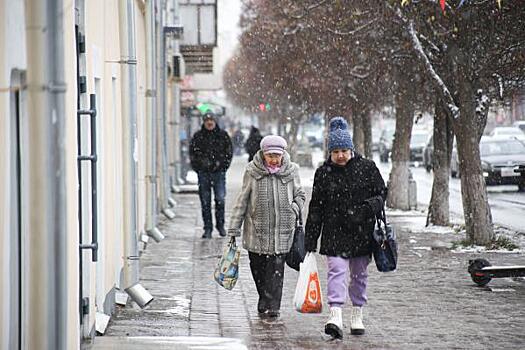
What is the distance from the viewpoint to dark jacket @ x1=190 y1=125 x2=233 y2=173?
1808cm

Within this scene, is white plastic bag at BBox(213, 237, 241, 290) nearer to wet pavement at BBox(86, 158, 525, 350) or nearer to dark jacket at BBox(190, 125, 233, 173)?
wet pavement at BBox(86, 158, 525, 350)

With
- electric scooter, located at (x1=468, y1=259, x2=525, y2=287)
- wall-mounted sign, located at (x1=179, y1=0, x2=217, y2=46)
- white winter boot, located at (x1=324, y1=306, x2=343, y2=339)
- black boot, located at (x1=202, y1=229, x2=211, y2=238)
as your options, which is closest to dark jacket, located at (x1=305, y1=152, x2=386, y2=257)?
white winter boot, located at (x1=324, y1=306, x2=343, y2=339)

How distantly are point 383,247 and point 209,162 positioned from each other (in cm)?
898

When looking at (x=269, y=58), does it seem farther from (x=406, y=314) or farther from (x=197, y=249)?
(x=406, y=314)

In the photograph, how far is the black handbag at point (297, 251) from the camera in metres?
10.2

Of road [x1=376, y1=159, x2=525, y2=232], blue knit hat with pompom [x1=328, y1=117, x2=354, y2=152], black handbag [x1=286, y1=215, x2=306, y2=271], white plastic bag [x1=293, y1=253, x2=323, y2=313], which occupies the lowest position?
road [x1=376, y1=159, x2=525, y2=232]

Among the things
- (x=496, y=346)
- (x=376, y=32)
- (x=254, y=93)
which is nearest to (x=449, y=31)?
(x=376, y=32)

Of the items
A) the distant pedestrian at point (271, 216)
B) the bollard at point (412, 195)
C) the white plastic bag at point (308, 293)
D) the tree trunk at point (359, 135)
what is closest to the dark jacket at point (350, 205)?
the white plastic bag at point (308, 293)

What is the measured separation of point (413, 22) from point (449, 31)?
93 centimetres

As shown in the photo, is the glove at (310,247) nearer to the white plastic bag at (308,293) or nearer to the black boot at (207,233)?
the white plastic bag at (308,293)

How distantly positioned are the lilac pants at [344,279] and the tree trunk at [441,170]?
10338 mm

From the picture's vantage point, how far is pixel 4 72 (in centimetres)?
575

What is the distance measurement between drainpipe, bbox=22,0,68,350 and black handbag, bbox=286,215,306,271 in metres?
5.23

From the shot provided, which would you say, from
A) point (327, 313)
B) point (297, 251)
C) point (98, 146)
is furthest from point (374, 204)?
point (98, 146)
